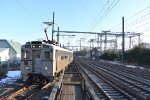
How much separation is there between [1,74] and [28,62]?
9758mm

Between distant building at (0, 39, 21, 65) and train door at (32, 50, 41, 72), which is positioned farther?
distant building at (0, 39, 21, 65)

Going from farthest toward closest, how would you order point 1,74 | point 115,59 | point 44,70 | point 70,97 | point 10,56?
point 115,59 → point 10,56 → point 1,74 → point 44,70 → point 70,97

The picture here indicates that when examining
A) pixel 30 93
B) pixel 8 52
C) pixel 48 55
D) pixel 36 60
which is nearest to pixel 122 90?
pixel 48 55

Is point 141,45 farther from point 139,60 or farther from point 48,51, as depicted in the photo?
point 48,51

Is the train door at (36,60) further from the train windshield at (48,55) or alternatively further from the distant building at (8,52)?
the distant building at (8,52)

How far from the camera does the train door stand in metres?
20.0

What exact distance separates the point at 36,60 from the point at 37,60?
0.07 m

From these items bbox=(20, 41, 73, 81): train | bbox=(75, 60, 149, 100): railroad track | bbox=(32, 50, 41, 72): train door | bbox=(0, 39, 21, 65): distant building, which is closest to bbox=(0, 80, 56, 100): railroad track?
bbox=(20, 41, 73, 81): train

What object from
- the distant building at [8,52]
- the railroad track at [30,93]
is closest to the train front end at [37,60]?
the railroad track at [30,93]

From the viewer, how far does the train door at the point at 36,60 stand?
19989 millimetres

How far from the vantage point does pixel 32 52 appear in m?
Result: 20.2

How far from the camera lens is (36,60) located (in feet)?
65.9

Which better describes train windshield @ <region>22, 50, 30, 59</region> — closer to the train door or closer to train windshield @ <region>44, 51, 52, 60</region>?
the train door

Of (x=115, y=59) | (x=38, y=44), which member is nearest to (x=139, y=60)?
(x=115, y=59)
